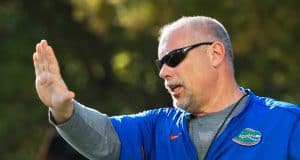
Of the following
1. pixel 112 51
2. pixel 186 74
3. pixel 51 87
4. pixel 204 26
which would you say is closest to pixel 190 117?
pixel 186 74

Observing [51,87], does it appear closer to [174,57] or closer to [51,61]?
[51,61]

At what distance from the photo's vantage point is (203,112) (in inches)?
222

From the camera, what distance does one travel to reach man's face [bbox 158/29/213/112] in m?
5.54

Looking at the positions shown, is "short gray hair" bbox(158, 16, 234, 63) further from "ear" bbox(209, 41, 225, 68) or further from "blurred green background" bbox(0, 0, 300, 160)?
"blurred green background" bbox(0, 0, 300, 160)

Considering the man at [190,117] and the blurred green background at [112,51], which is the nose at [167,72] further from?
the blurred green background at [112,51]

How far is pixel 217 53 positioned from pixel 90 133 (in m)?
0.81

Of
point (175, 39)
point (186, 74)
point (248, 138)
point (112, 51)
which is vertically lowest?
point (112, 51)

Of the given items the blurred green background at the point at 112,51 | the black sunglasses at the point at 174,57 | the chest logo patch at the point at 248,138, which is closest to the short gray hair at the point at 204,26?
the black sunglasses at the point at 174,57

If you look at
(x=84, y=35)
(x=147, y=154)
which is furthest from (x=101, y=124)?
(x=84, y=35)

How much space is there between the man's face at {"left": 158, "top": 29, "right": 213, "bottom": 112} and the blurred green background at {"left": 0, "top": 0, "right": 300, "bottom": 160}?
8094 mm

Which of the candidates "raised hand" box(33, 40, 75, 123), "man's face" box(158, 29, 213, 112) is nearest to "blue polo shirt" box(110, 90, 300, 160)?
"man's face" box(158, 29, 213, 112)

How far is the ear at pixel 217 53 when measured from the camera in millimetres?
5734

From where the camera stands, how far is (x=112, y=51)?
1850cm

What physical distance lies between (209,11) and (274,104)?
8730 millimetres
